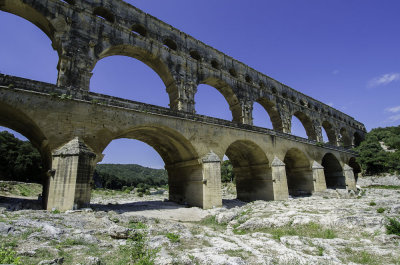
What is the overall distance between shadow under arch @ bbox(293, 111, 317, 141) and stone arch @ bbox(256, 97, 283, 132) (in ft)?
16.4

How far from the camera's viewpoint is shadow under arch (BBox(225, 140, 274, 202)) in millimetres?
17953

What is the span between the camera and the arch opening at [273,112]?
24156 millimetres

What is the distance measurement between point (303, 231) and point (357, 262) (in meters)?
2.71

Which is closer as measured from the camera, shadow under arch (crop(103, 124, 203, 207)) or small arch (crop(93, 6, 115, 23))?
shadow under arch (crop(103, 124, 203, 207))

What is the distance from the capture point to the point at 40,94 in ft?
33.1

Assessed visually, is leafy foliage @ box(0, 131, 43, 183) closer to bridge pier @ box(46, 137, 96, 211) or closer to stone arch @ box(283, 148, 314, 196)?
bridge pier @ box(46, 137, 96, 211)

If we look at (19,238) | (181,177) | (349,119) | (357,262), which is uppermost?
(349,119)

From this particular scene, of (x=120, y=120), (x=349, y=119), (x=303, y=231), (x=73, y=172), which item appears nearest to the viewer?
(x=303, y=231)

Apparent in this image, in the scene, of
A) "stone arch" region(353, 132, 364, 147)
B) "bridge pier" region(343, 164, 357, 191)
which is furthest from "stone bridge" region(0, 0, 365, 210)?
"stone arch" region(353, 132, 364, 147)

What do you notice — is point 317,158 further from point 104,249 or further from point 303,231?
point 104,249

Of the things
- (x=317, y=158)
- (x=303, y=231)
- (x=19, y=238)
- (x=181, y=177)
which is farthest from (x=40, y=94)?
(x=317, y=158)

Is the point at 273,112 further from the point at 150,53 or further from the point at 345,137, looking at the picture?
the point at 345,137

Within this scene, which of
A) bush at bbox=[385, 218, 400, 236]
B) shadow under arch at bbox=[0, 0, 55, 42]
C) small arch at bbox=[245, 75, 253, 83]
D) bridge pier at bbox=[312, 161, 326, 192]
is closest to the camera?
bush at bbox=[385, 218, 400, 236]

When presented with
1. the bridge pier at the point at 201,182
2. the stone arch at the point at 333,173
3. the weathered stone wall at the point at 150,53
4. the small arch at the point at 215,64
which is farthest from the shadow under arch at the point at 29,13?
the stone arch at the point at 333,173
